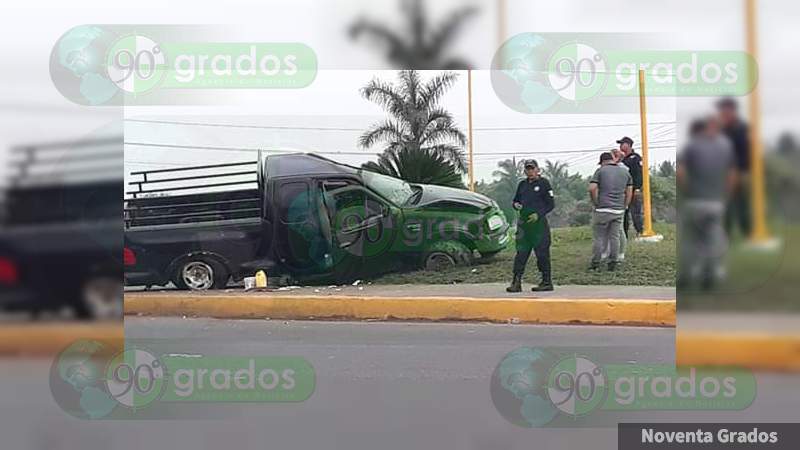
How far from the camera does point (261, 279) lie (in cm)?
472

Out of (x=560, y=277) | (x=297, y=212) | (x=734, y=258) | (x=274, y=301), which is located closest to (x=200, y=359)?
(x=274, y=301)

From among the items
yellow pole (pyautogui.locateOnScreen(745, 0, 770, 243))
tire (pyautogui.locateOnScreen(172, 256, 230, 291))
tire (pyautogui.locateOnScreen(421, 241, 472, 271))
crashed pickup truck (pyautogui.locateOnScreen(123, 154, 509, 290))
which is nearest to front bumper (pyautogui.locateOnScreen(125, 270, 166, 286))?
crashed pickup truck (pyautogui.locateOnScreen(123, 154, 509, 290))

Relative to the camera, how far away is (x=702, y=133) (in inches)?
147

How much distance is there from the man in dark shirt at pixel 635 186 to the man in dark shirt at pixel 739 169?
88 cm

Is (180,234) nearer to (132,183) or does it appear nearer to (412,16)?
(132,183)

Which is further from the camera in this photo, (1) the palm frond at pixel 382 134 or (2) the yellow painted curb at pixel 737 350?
(1) the palm frond at pixel 382 134

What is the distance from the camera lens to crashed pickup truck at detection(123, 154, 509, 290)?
15.0 feet

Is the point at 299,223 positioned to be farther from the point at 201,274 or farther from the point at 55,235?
the point at 55,235

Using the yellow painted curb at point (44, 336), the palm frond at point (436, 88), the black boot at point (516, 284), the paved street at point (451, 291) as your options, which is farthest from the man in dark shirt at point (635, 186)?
the yellow painted curb at point (44, 336)

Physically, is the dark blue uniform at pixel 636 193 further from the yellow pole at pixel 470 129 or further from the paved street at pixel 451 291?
the yellow pole at pixel 470 129

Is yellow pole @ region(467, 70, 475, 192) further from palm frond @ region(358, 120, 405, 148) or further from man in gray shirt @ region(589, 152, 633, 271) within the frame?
man in gray shirt @ region(589, 152, 633, 271)

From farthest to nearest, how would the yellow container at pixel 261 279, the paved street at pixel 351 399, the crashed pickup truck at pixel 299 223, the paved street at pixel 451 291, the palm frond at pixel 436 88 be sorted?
the paved street at pixel 451 291 < the yellow container at pixel 261 279 < the crashed pickup truck at pixel 299 223 < the palm frond at pixel 436 88 < the paved street at pixel 351 399

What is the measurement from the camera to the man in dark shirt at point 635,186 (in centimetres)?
460

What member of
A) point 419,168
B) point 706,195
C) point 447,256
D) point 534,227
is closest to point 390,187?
point 419,168
